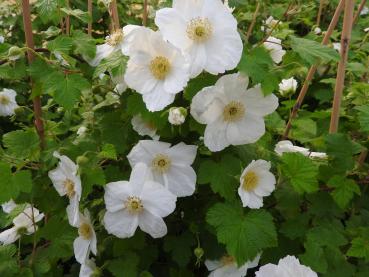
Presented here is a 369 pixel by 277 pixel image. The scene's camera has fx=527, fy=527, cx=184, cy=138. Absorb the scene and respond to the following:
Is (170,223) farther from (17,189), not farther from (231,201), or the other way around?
(17,189)

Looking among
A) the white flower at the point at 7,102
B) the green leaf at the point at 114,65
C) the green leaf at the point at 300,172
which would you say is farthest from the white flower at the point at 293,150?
the white flower at the point at 7,102

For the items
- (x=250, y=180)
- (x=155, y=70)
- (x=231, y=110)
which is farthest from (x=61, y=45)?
(x=250, y=180)

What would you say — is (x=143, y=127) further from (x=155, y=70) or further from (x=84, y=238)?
(x=84, y=238)

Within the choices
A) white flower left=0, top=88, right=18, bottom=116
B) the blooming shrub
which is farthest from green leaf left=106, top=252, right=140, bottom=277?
white flower left=0, top=88, right=18, bottom=116

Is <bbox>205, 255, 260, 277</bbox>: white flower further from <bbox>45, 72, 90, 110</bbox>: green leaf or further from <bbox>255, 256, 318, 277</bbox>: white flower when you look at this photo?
<bbox>45, 72, 90, 110</bbox>: green leaf

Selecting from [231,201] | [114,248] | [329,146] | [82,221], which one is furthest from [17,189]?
[329,146]

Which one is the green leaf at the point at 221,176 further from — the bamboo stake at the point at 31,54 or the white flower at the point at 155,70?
the bamboo stake at the point at 31,54

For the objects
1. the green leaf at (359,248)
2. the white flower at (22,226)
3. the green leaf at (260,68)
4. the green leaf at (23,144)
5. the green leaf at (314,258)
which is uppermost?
the green leaf at (260,68)
